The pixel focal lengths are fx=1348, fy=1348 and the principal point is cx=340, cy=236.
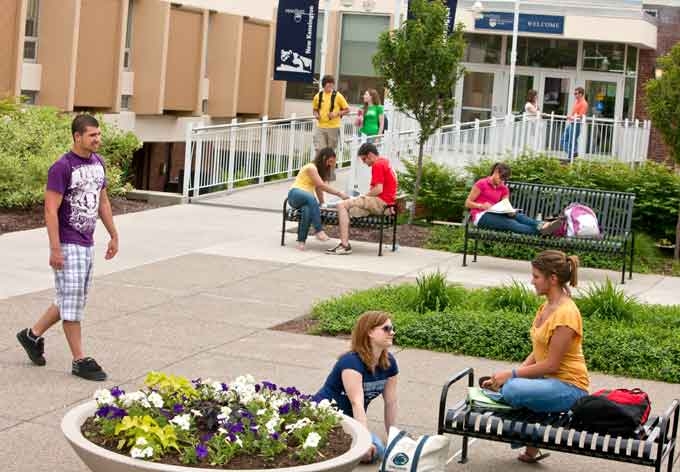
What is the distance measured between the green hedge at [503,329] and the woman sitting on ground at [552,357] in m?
3.08

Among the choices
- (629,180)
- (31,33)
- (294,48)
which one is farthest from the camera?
(31,33)

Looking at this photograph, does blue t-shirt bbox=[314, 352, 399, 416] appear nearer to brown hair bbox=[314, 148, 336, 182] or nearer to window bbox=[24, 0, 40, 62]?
brown hair bbox=[314, 148, 336, 182]

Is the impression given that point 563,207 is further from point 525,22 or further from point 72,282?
point 525,22

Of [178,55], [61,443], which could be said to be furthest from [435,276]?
[178,55]

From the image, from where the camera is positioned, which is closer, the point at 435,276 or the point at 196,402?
the point at 196,402

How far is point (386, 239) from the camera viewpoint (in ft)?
57.6

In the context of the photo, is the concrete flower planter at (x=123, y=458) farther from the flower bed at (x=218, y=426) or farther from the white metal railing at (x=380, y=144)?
the white metal railing at (x=380, y=144)

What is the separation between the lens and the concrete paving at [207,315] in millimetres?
8273

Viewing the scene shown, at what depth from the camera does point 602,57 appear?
1543 inches

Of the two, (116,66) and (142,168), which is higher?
(116,66)

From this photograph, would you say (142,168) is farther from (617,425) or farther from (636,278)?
(617,425)

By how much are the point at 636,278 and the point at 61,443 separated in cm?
975

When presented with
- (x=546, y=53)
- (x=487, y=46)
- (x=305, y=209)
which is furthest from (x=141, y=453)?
(x=546, y=53)

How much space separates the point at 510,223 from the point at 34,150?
23.4 feet
